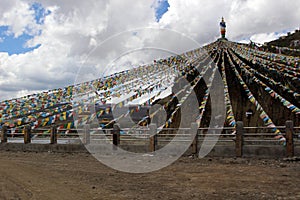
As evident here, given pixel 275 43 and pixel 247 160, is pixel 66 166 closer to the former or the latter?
pixel 247 160

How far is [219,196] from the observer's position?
735 cm

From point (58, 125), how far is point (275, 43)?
22124 millimetres

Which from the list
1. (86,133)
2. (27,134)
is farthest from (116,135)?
(27,134)

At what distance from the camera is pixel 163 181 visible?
364 inches

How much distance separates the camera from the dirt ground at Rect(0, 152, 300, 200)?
24.9ft

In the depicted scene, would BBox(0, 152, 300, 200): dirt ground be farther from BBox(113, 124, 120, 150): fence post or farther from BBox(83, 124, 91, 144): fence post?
BBox(83, 124, 91, 144): fence post

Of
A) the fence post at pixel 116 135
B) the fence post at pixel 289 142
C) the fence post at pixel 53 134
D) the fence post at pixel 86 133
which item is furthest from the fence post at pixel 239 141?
the fence post at pixel 53 134

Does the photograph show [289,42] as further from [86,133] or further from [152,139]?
[86,133]

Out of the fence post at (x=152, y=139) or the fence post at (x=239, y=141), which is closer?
the fence post at (x=239, y=141)

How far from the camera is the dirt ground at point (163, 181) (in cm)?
759

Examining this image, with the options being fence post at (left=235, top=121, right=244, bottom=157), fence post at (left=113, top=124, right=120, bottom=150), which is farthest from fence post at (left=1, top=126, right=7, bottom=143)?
fence post at (left=235, top=121, right=244, bottom=157)

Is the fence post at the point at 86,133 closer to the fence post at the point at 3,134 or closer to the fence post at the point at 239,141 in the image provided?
the fence post at the point at 3,134

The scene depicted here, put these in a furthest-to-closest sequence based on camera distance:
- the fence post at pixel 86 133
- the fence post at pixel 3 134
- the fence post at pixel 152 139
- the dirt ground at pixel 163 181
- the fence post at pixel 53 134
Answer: the fence post at pixel 3 134 → the fence post at pixel 53 134 → the fence post at pixel 86 133 → the fence post at pixel 152 139 → the dirt ground at pixel 163 181

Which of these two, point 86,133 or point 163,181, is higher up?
point 86,133
